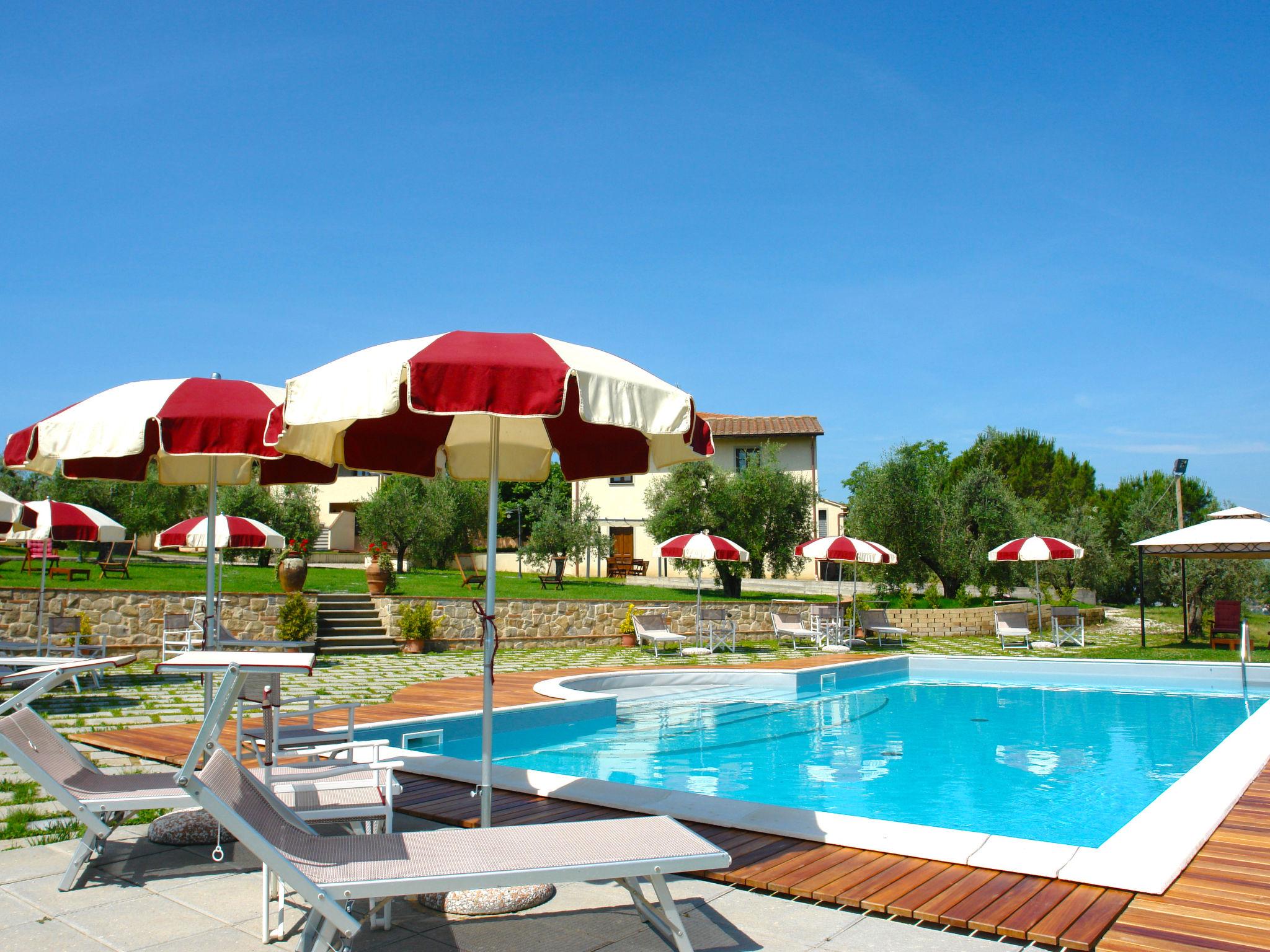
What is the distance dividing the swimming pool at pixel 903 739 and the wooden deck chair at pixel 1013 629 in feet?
13.8

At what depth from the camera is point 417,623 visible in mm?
17344

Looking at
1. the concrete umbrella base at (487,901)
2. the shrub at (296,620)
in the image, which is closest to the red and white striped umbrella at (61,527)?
the shrub at (296,620)

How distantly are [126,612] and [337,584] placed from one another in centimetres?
855

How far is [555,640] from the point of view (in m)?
19.3

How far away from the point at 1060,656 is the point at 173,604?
16.4 metres

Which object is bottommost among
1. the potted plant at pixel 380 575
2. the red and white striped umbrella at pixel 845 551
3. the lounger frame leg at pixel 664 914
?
the lounger frame leg at pixel 664 914

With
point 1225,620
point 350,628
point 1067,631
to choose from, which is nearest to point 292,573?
point 350,628

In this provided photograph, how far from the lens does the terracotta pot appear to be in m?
17.6

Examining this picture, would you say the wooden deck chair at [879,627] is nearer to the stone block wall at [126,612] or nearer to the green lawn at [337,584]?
the green lawn at [337,584]

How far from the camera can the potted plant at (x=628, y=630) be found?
19688 millimetres

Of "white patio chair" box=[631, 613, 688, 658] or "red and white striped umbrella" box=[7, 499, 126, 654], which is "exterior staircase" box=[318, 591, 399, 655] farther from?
"white patio chair" box=[631, 613, 688, 658]

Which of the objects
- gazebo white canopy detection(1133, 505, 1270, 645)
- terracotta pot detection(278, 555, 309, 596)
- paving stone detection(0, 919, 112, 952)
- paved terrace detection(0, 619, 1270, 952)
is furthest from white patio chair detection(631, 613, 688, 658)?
paving stone detection(0, 919, 112, 952)

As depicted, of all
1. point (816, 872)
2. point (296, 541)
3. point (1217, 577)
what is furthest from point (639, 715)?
point (1217, 577)

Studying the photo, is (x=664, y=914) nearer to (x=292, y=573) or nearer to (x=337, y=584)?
(x=292, y=573)
